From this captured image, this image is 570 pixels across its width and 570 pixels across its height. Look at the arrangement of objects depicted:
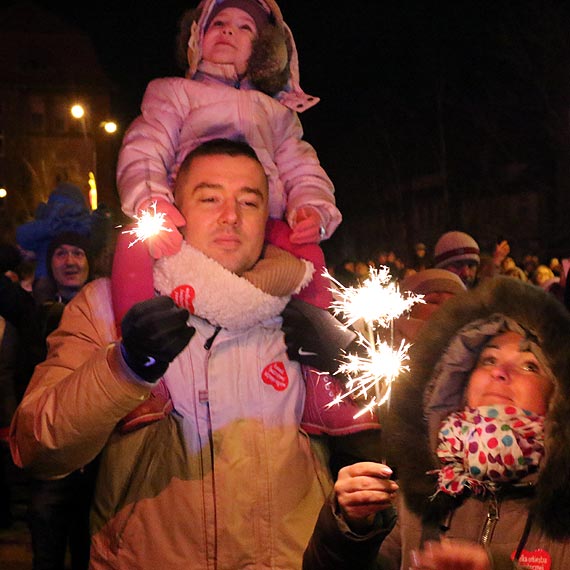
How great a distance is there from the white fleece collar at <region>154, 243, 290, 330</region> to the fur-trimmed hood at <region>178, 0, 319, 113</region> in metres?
0.81

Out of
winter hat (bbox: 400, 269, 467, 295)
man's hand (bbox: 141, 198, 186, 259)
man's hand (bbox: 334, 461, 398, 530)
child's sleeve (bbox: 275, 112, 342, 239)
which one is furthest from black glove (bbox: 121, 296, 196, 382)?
winter hat (bbox: 400, 269, 467, 295)

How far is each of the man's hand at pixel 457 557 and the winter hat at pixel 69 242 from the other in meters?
4.37

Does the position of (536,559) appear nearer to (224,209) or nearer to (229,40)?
(224,209)

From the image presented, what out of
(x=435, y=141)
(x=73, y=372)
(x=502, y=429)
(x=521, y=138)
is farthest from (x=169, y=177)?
(x=435, y=141)

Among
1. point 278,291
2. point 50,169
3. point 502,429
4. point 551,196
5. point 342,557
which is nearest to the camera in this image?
point 342,557

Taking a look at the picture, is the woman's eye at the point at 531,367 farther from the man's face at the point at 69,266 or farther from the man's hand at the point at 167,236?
the man's face at the point at 69,266

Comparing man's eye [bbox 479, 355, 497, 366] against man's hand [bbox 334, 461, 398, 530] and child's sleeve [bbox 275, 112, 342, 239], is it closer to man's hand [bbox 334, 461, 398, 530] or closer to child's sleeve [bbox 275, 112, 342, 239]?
man's hand [bbox 334, 461, 398, 530]

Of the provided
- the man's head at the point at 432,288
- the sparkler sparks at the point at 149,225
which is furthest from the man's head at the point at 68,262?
the sparkler sparks at the point at 149,225

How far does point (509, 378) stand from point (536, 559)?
59cm

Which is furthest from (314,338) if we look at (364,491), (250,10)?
(250,10)

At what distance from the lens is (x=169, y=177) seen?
10.9ft

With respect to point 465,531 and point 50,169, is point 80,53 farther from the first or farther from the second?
point 465,531

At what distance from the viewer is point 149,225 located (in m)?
2.84

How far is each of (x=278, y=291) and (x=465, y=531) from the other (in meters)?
1.02
